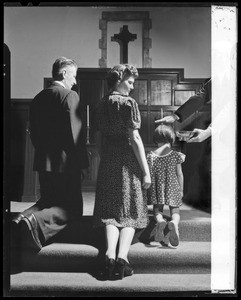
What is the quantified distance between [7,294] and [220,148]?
1796 millimetres

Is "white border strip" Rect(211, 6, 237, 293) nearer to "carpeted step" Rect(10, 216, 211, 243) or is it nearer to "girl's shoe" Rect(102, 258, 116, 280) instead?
"carpeted step" Rect(10, 216, 211, 243)

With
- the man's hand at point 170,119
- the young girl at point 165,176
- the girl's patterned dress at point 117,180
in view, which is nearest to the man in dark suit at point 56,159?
the girl's patterned dress at point 117,180

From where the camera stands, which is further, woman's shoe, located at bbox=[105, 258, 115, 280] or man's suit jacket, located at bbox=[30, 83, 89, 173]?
man's suit jacket, located at bbox=[30, 83, 89, 173]

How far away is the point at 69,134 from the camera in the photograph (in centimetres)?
Result: 309

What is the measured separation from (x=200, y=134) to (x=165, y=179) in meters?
0.41

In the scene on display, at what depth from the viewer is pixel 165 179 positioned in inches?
123

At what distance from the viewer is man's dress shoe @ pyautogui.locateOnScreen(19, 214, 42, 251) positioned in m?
3.05

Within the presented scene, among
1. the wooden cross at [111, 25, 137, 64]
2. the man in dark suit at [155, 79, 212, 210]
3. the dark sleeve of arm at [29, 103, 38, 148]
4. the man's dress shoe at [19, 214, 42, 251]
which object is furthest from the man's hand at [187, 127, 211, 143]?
the man's dress shoe at [19, 214, 42, 251]

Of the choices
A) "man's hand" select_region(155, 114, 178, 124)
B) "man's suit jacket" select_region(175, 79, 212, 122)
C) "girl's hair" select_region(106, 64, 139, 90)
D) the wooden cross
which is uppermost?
the wooden cross

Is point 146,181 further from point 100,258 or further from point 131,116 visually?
point 100,258

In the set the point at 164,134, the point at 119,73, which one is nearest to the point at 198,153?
the point at 164,134

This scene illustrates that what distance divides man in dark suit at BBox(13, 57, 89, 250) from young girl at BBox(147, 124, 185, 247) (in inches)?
18.9

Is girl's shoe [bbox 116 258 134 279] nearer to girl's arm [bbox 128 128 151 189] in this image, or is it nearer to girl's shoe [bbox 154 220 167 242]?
girl's shoe [bbox 154 220 167 242]

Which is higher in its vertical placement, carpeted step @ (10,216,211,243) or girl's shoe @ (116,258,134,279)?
carpeted step @ (10,216,211,243)
